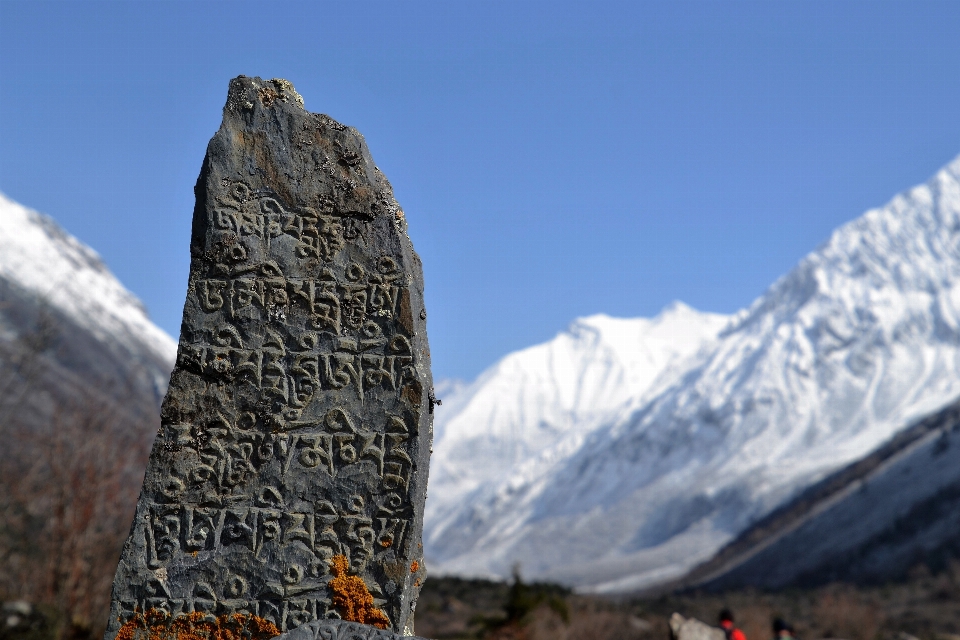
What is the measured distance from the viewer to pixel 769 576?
315 feet

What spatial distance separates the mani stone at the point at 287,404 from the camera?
6918mm

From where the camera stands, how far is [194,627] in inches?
271

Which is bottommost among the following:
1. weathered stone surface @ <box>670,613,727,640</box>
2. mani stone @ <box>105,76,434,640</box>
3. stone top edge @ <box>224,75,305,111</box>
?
weathered stone surface @ <box>670,613,727,640</box>

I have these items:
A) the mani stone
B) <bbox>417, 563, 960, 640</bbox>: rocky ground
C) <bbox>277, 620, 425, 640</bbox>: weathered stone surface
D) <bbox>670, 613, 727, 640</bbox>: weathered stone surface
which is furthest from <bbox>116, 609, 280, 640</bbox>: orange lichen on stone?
<bbox>417, 563, 960, 640</bbox>: rocky ground

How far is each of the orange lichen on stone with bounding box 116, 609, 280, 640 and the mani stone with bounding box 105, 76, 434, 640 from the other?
0.05ft

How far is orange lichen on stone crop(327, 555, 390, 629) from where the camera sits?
6805 mm

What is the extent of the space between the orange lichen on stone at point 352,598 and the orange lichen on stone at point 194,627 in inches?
17.9

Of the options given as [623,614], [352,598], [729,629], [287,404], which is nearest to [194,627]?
[352,598]

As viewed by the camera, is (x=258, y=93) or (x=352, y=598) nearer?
(x=352, y=598)

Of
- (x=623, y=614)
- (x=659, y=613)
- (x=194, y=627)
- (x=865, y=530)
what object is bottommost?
(x=194, y=627)

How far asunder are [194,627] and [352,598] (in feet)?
3.51

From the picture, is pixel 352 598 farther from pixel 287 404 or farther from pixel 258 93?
pixel 258 93

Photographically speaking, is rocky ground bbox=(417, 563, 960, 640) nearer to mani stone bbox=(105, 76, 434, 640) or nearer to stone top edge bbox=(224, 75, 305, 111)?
mani stone bbox=(105, 76, 434, 640)

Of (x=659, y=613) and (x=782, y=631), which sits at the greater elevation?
(x=659, y=613)
